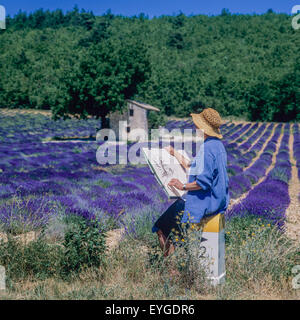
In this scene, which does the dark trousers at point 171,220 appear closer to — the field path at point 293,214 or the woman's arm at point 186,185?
the woman's arm at point 186,185

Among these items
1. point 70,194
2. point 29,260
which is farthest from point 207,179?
point 70,194

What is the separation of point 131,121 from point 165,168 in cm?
3134

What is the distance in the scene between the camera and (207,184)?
3.24 meters

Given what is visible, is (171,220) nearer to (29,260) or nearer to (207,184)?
(207,184)

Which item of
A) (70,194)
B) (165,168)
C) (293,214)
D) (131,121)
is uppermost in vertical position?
(165,168)

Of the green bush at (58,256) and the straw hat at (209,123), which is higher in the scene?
the straw hat at (209,123)

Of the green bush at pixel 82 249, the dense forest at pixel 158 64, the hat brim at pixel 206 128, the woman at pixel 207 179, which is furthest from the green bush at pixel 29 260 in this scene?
the dense forest at pixel 158 64

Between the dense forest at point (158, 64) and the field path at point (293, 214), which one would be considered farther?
the dense forest at point (158, 64)

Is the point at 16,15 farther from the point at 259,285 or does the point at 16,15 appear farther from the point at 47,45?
the point at 259,285

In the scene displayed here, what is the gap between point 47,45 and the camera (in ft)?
263

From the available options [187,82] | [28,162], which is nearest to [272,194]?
[28,162]

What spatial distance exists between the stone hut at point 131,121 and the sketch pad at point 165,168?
100 feet

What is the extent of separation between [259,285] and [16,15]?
123924mm

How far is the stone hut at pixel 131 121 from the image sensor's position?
3425 cm
